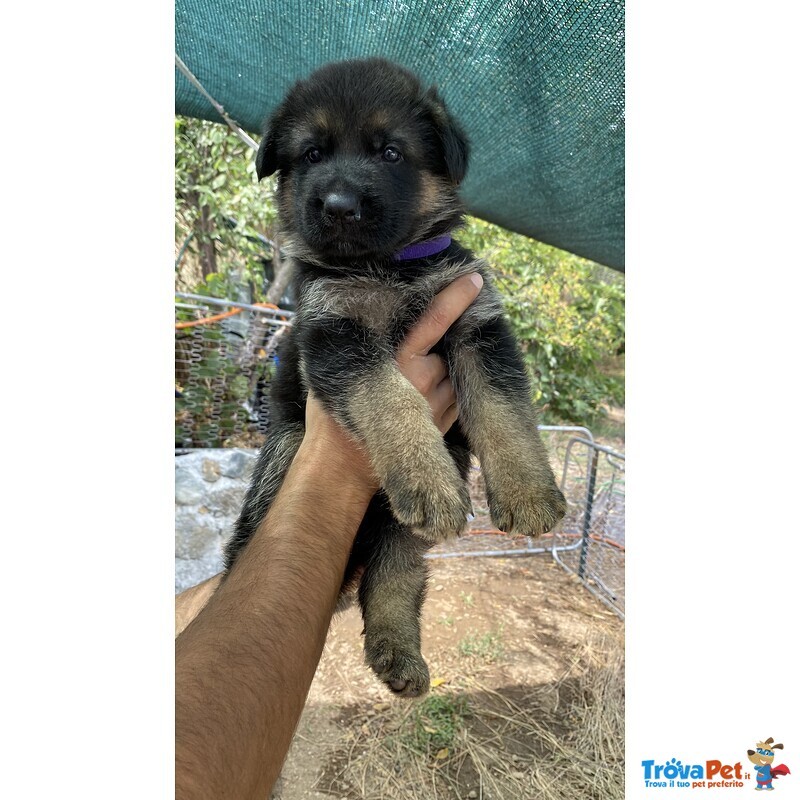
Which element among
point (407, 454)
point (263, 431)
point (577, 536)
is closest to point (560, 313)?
point (577, 536)

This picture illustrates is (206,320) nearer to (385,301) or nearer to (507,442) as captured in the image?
(385,301)

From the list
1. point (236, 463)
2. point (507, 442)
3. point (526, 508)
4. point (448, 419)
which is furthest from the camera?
point (236, 463)

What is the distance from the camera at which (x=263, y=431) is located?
4.59m

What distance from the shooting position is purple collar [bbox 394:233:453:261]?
1.81m

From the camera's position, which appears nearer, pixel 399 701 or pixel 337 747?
pixel 337 747

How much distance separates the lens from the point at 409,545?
192 cm

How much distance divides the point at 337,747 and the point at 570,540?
3.00 m

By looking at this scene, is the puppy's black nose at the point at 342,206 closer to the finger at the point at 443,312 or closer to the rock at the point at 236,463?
the finger at the point at 443,312

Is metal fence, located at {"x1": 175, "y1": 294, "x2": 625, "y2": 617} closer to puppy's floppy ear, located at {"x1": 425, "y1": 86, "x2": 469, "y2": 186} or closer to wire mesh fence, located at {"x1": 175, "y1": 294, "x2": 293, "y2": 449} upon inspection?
wire mesh fence, located at {"x1": 175, "y1": 294, "x2": 293, "y2": 449}

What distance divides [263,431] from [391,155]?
10.5 ft
